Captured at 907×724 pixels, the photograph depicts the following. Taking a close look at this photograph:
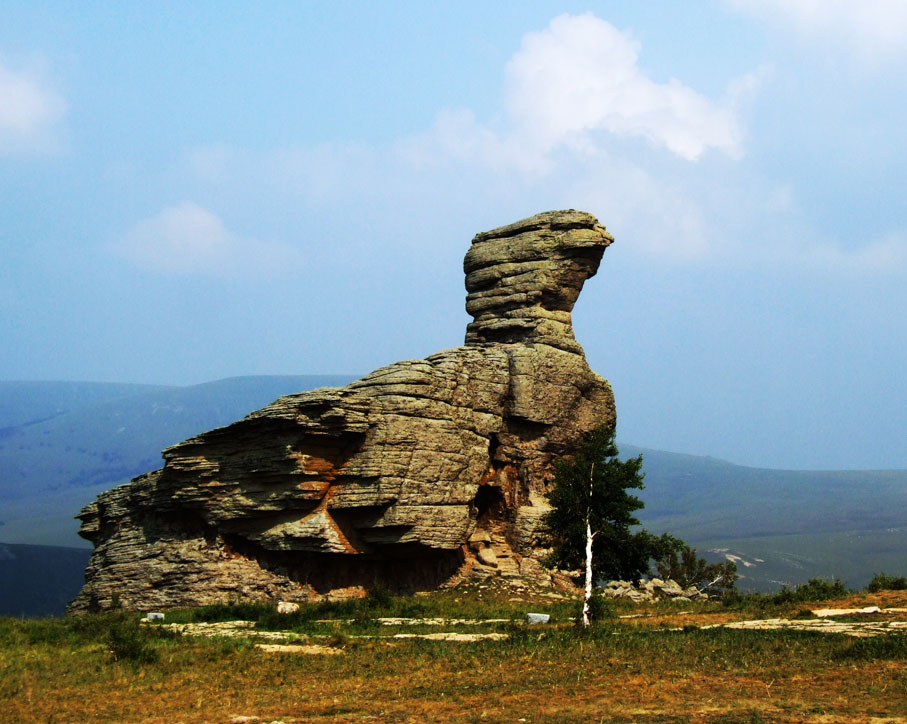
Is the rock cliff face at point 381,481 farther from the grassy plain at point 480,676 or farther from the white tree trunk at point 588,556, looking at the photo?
the grassy plain at point 480,676

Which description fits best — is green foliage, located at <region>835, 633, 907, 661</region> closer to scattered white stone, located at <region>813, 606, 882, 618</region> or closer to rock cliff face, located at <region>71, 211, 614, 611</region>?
scattered white stone, located at <region>813, 606, 882, 618</region>

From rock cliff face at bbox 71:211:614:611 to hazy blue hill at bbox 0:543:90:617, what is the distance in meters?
108

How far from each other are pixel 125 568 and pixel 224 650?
55.7ft

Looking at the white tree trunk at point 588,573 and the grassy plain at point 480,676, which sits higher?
the white tree trunk at point 588,573

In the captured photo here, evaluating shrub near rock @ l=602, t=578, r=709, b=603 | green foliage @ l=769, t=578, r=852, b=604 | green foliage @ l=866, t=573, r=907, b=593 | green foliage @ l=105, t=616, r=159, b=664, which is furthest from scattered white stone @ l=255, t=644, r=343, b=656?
green foliage @ l=866, t=573, r=907, b=593

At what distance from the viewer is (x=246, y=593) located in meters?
40.5

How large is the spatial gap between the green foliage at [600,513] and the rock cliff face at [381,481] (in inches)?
227

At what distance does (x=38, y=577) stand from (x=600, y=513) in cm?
14409

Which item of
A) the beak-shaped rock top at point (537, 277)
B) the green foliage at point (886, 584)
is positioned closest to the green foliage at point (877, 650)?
the green foliage at point (886, 584)

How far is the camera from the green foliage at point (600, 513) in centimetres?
3447

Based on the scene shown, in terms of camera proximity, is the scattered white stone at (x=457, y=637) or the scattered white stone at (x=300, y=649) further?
the scattered white stone at (x=457, y=637)

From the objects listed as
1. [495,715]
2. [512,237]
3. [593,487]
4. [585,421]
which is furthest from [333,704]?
[512,237]

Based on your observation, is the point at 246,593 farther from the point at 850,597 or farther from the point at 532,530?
the point at 850,597

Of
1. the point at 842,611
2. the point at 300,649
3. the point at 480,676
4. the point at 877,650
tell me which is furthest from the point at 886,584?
the point at 300,649
